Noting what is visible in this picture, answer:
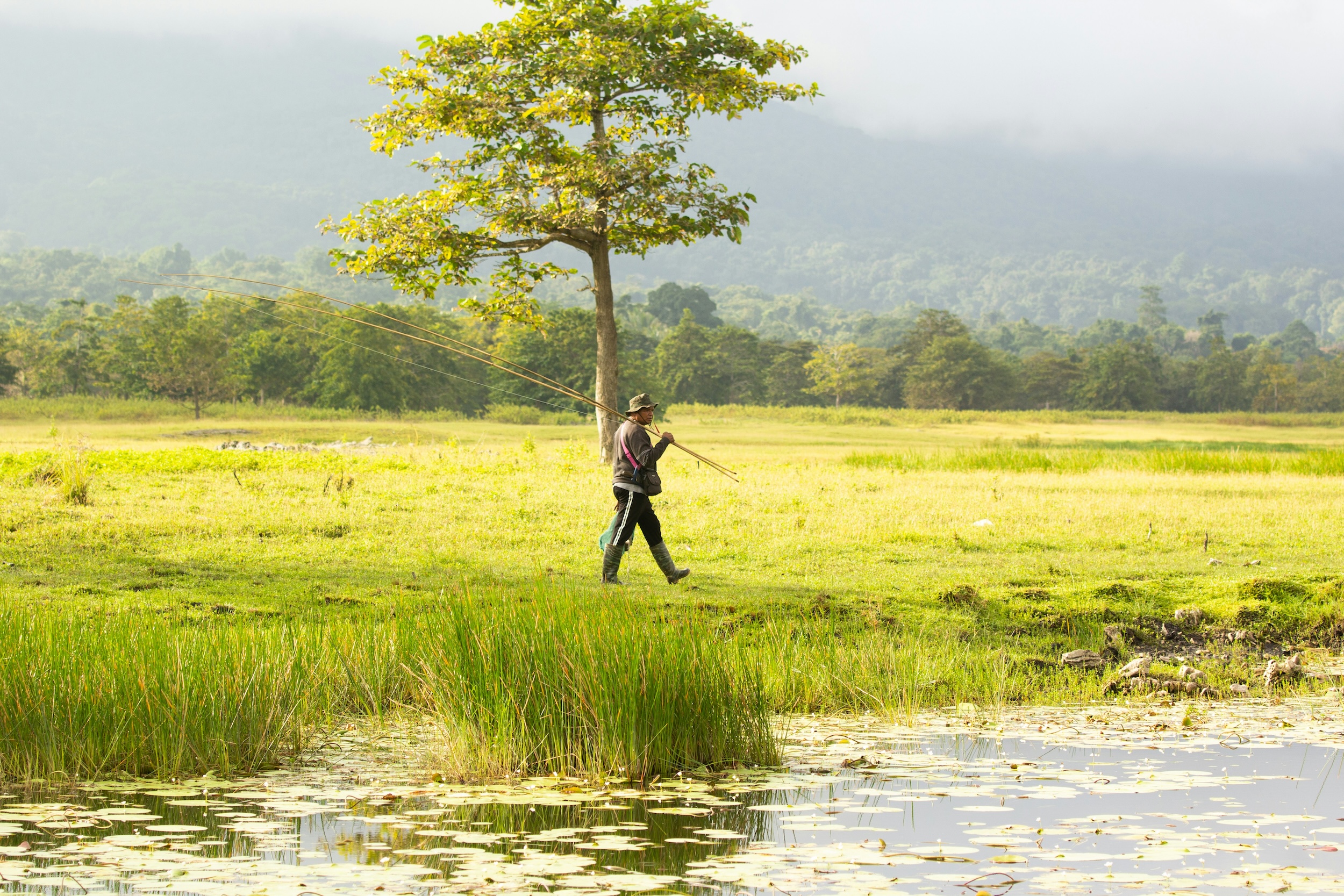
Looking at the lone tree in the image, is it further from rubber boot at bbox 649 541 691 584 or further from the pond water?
the pond water

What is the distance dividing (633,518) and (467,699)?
200 inches

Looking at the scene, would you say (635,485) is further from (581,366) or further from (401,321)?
(581,366)

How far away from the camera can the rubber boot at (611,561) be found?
11.2m

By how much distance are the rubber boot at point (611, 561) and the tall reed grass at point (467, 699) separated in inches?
185

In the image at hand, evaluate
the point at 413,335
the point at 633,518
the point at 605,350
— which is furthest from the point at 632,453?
the point at 605,350

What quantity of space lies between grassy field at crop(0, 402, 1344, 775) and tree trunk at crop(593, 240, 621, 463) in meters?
1.09

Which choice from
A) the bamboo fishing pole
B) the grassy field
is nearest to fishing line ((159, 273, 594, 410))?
the bamboo fishing pole

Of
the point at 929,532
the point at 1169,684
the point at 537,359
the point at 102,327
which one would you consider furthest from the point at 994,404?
the point at 1169,684

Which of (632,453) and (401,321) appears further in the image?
(632,453)

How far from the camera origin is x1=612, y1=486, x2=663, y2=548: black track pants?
1088cm

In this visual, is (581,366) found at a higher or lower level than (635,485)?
higher

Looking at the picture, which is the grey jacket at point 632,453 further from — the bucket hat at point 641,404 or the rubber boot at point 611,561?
the rubber boot at point 611,561

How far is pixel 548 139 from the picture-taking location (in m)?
25.7

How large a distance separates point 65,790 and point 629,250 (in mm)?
24298
